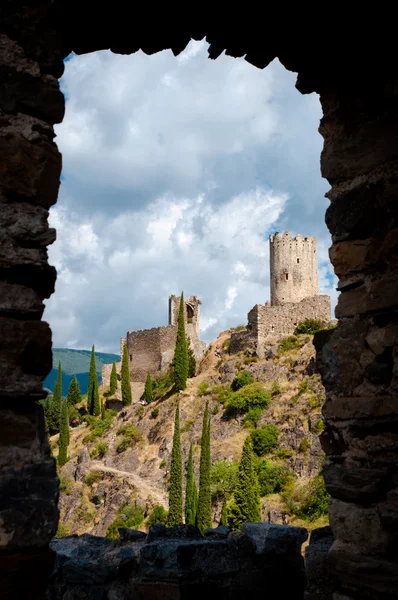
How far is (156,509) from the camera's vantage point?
87.8 ft

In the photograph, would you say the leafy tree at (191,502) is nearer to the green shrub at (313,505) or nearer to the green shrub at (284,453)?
the green shrub at (313,505)

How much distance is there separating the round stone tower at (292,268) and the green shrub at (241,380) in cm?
1349

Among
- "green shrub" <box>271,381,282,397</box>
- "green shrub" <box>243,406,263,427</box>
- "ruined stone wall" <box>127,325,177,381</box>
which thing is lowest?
"green shrub" <box>243,406,263,427</box>

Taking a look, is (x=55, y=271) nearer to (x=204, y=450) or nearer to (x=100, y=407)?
(x=204, y=450)

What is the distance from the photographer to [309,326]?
37469 mm

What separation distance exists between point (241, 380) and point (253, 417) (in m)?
3.84

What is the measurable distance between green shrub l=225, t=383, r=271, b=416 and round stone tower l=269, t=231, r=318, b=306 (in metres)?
15.6

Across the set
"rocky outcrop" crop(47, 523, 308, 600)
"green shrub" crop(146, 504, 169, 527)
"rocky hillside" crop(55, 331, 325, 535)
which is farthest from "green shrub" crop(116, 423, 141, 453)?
"rocky outcrop" crop(47, 523, 308, 600)

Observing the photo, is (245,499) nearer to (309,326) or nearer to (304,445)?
(304,445)

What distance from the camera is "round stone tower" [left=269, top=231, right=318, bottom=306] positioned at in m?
48.1

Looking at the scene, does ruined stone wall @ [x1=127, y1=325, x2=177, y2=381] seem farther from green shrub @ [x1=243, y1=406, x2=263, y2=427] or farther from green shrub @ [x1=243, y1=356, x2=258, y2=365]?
green shrub @ [x1=243, y1=406, x2=263, y2=427]

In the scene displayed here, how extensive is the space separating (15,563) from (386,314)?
2.08 metres

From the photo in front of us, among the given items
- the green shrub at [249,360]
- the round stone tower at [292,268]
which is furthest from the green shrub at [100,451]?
the round stone tower at [292,268]

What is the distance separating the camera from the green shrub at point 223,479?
26.7m
